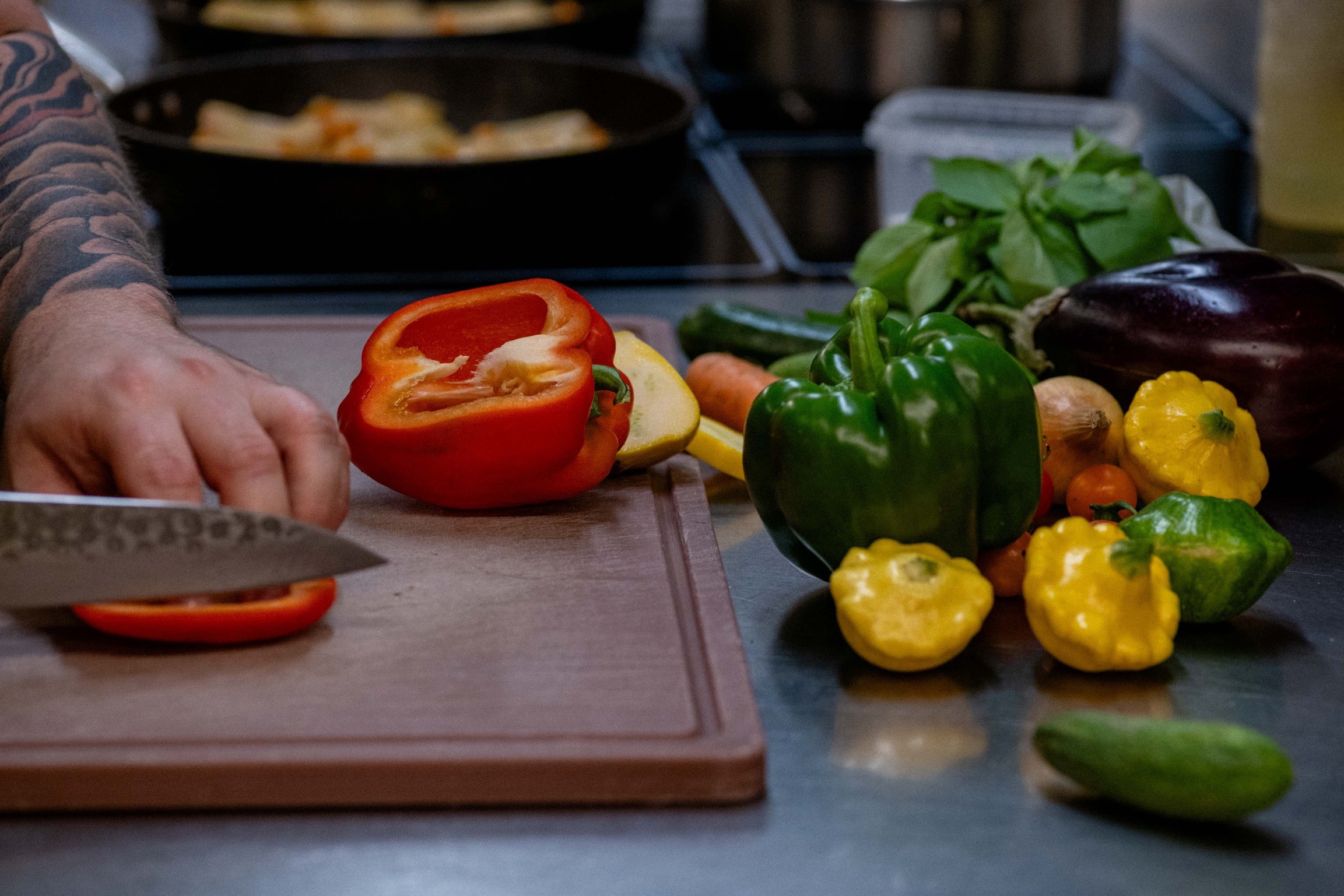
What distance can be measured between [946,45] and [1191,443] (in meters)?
1.45

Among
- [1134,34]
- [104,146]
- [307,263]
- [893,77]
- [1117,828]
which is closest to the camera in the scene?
[1117,828]

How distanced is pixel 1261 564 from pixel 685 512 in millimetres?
426

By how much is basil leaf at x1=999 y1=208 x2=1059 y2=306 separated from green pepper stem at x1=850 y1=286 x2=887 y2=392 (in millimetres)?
388

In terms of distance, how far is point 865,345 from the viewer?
1016 mm

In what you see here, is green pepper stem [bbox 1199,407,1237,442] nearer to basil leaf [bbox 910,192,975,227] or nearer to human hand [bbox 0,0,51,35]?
basil leaf [bbox 910,192,975,227]

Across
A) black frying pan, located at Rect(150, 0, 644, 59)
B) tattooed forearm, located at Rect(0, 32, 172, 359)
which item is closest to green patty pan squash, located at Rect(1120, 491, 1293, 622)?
tattooed forearm, located at Rect(0, 32, 172, 359)

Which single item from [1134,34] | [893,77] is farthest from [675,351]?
[1134,34]

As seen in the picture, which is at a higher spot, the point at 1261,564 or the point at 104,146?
the point at 104,146

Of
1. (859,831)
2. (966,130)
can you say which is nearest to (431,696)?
(859,831)

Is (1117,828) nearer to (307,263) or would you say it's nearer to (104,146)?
(104,146)

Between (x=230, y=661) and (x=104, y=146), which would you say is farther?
(x=104, y=146)

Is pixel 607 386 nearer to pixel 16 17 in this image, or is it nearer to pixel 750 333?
pixel 750 333

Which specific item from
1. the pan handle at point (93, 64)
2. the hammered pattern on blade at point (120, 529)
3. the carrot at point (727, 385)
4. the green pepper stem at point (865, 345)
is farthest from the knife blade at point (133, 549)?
the pan handle at point (93, 64)

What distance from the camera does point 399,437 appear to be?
3.55 ft
